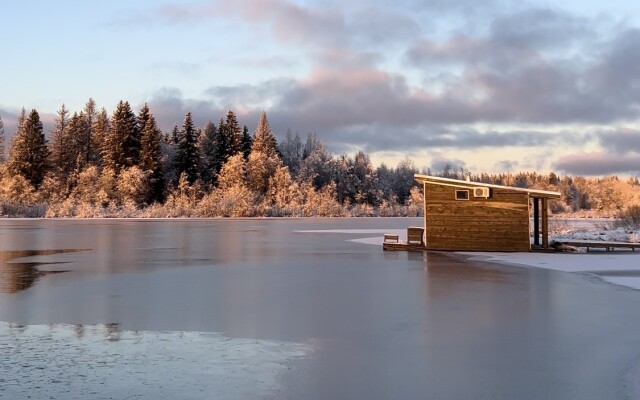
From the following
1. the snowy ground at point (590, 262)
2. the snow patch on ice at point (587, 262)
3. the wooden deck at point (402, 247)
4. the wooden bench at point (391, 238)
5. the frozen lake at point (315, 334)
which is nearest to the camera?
the frozen lake at point (315, 334)

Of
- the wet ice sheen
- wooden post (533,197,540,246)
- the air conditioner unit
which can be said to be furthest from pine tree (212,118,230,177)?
the wet ice sheen

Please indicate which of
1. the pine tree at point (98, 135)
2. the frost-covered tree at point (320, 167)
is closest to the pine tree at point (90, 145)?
the pine tree at point (98, 135)

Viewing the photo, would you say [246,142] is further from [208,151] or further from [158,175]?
[158,175]

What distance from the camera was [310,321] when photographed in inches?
335

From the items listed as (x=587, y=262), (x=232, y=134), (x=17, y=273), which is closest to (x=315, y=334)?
(x=17, y=273)

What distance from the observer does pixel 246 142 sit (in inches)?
3145

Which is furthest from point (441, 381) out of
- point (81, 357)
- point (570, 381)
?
point (81, 357)

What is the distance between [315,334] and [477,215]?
593 inches

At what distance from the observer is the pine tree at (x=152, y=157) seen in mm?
68169

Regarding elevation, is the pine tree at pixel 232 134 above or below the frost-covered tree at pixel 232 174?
above

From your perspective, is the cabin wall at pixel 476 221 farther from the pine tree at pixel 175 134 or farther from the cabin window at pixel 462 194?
the pine tree at pixel 175 134

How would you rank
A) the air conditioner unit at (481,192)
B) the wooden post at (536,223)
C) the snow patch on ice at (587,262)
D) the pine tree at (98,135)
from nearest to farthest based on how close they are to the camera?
1. the snow patch on ice at (587,262)
2. the air conditioner unit at (481,192)
3. the wooden post at (536,223)
4. the pine tree at (98,135)

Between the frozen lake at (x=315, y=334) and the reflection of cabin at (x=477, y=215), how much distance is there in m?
6.32

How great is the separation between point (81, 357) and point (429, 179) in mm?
16938
